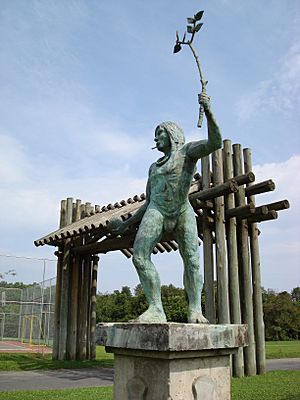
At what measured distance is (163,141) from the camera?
4312mm

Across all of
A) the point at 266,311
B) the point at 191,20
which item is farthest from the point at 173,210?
the point at 266,311

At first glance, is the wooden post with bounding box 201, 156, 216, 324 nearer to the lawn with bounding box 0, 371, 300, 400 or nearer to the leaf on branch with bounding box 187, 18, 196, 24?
the lawn with bounding box 0, 371, 300, 400

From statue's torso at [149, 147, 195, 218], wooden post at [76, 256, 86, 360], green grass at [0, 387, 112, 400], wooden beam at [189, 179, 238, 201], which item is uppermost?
wooden beam at [189, 179, 238, 201]

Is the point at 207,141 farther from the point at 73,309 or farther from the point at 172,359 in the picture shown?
the point at 73,309

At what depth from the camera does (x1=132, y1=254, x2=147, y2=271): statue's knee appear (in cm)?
396

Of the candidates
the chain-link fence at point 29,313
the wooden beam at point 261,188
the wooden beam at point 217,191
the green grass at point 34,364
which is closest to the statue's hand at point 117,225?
the wooden beam at point 217,191

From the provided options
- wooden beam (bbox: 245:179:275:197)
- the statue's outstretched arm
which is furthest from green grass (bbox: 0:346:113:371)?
the statue's outstretched arm

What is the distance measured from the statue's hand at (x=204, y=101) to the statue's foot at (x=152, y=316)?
1801 mm

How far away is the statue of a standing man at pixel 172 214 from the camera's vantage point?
12.9 feet

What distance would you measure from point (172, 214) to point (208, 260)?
667 centimetres

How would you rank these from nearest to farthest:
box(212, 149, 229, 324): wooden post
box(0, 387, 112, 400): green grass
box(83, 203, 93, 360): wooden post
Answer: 1. box(0, 387, 112, 400): green grass
2. box(212, 149, 229, 324): wooden post
3. box(83, 203, 93, 360): wooden post

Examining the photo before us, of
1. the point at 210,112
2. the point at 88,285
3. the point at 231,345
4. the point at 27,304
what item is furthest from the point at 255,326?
the point at 27,304

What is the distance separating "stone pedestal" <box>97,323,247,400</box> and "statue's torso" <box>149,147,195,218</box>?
113cm

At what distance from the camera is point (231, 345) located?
12.2 feet
